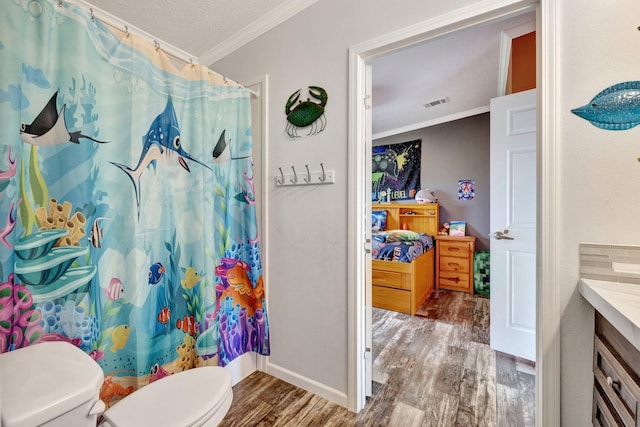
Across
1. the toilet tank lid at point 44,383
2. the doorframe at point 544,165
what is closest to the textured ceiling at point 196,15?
the doorframe at point 544,165

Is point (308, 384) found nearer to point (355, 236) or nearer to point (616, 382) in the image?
point (355, 236)

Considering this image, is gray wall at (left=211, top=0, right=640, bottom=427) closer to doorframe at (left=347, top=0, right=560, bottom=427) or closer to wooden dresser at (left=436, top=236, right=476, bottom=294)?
doorframe at (left=347, top=0, right=560, bottom=427)

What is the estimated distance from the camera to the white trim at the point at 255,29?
5.69ft

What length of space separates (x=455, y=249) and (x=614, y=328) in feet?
10.5

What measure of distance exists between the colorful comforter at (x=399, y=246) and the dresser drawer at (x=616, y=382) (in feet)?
6.51

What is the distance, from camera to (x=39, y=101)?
1.03m

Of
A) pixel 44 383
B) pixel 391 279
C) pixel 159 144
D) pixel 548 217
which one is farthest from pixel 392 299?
pixel 44 383

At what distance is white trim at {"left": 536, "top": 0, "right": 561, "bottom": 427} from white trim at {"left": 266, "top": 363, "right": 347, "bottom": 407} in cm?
98

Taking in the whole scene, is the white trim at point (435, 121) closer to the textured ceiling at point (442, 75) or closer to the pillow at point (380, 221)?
the textured ceiling at point (442, 75)

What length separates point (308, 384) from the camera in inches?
66.3

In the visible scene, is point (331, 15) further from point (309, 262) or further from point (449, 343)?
point (449, 343)

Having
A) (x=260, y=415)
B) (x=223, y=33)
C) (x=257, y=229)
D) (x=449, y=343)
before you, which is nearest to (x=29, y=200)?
(x=257, y=229)

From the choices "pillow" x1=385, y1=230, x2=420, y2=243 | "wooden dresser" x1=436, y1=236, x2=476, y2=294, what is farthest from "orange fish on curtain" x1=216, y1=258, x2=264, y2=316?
"wooden dresser" x1=436, y1=236, x2=476, y2=294

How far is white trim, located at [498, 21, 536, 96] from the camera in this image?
1.95 meters
